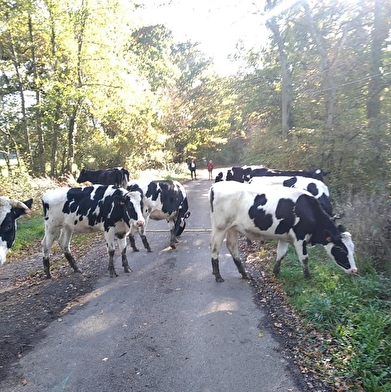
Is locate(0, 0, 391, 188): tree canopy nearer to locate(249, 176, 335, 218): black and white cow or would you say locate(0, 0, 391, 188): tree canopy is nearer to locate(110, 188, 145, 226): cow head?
locate(249, 176, 335, 218): black and white cow

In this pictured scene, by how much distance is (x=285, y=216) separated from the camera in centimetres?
691

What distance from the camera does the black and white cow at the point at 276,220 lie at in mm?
6753

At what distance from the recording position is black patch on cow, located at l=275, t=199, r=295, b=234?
6.90 metres

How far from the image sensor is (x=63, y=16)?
694 inches

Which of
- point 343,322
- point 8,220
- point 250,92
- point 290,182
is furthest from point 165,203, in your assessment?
point 250,92

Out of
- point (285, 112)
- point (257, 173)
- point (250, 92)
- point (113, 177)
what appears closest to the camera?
point (257, 173)

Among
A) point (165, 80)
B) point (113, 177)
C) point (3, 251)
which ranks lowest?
point (3, 251)

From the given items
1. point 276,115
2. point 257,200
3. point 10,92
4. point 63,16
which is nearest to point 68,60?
point 63,16

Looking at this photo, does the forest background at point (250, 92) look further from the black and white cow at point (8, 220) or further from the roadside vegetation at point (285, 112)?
the black and white cow at point (8, 220)

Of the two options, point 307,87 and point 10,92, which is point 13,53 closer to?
point 10,92

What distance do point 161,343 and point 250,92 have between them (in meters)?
19.9

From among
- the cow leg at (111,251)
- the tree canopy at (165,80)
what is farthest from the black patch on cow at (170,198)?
the tree canopy at (165,80)

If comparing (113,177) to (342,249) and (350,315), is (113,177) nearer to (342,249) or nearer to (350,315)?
(342,249)

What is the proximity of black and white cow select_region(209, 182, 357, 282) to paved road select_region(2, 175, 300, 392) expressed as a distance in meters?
1.08
